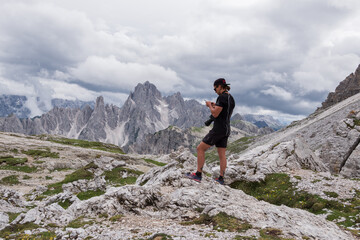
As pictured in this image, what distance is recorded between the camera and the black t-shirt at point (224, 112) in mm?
12875

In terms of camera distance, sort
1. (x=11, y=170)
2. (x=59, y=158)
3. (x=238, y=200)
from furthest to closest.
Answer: (x=59, y=158) < (x=11, y=170) < (x=238, y=200)

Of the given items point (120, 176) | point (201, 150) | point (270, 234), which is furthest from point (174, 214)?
point (120, 176)

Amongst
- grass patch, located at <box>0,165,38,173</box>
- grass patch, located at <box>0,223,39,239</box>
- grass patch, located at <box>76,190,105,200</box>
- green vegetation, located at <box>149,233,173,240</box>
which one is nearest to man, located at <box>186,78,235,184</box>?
green vegetation, located at <box>149,233,173,240</box>

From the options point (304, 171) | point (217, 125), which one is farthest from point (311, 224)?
point (304, 171)

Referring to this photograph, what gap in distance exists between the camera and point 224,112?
13.1m

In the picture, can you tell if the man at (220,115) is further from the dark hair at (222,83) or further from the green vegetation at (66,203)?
the green vegetation at (66,203)

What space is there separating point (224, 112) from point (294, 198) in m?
10.6

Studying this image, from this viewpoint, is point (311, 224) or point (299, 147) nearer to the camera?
point (311, 224)

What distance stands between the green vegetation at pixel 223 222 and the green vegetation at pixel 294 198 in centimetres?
810

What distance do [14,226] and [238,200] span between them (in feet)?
40.1

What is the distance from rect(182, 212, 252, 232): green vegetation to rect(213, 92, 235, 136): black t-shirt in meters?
4.82

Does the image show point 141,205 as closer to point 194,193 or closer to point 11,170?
point 194,193

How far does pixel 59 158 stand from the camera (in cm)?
5559

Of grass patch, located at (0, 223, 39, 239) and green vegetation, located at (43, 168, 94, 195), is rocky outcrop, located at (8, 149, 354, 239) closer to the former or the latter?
grass patch, located at (0, 223, 39, 239)
